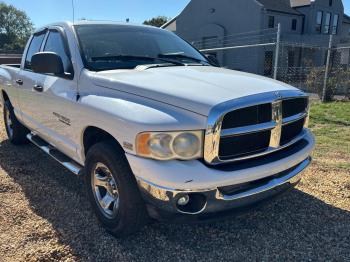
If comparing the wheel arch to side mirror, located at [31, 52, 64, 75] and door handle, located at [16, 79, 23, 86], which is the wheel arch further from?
door handle, located at [16, 79, 23, 86]

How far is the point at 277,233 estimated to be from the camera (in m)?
3.32

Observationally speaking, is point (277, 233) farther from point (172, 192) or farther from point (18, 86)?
point (18, 86)

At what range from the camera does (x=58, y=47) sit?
4.09 metres

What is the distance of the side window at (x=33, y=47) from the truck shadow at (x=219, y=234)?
1866 millimetres

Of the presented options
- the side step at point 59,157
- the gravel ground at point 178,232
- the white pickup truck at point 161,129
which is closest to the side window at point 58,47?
the white pickup truck at point 161,129

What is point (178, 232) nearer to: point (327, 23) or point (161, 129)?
point (161, 129)

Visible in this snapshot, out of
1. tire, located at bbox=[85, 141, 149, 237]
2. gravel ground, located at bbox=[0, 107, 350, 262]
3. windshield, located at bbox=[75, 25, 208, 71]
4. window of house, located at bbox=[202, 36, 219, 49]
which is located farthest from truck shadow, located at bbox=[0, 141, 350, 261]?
window of house, located at bbox=[202, 36, 219, 49]

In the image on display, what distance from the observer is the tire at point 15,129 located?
5.83 meters

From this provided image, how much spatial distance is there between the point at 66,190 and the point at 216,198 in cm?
217

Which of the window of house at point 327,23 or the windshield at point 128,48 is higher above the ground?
the windshield at point 128,48

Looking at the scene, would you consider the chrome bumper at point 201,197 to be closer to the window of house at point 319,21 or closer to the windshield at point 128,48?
the windshield at point 128,48

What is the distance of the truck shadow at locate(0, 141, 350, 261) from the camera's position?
301cm

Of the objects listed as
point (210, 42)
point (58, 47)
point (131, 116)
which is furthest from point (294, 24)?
point (131, 116)

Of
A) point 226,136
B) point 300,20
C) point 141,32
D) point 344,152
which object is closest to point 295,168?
point 226,136
